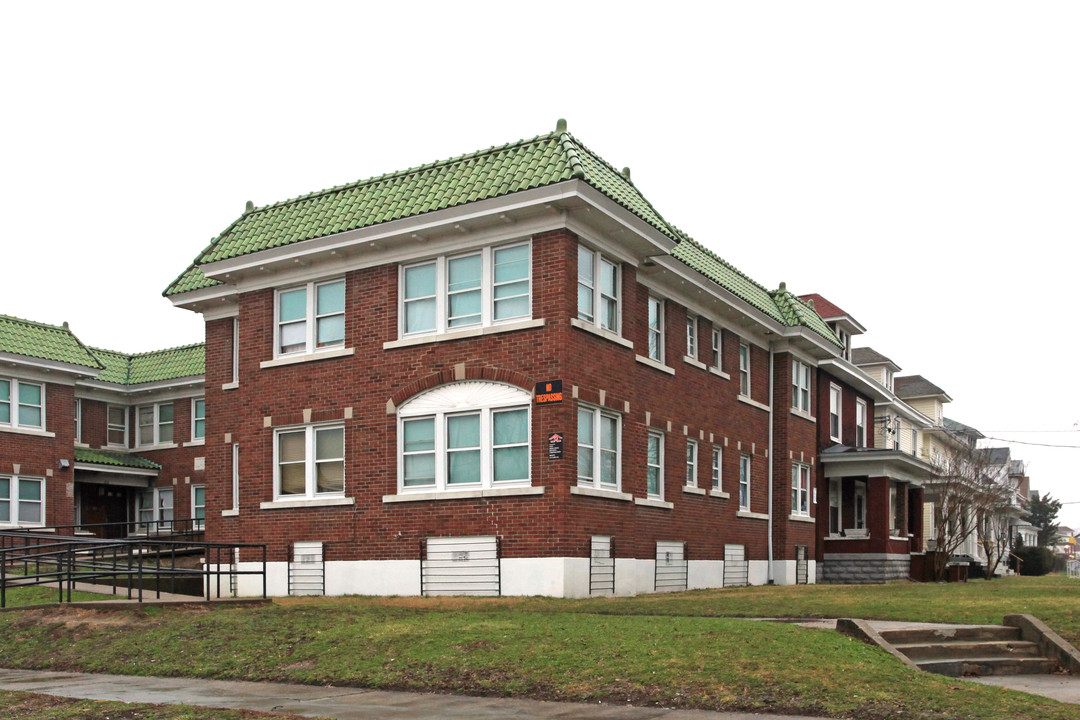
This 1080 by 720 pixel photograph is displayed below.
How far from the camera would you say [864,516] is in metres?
37.6

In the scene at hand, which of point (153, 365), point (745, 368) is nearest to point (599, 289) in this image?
point (745, 368)

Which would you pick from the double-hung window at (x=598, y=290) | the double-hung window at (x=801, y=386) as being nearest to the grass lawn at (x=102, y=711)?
the double-hung window at (x=598, y=290)

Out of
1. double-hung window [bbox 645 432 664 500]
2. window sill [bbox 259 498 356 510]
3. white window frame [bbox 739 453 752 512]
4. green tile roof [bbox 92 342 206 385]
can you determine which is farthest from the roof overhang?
green tile roof [bbox 92 342 206 385]

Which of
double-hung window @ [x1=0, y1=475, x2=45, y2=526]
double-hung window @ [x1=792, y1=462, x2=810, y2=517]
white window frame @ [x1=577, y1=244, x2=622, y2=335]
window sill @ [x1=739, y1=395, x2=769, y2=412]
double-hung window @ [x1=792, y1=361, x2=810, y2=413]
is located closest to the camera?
white window frame @ [x1=577, y1=244, x2=622, y2=335]

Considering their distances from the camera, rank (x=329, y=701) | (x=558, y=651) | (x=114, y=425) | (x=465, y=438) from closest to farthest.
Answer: (x=329, y=701) < (x=558, y=651) < (x=465, y=438) < (x=114, y=425)

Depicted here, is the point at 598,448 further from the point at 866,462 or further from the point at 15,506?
the point at 15,506

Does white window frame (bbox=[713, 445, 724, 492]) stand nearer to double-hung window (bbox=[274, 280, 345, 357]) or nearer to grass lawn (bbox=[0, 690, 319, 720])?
double-hung window (bbox=[274, 280, 345, 357])

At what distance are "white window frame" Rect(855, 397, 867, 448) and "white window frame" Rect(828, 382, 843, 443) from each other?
7.06 ft

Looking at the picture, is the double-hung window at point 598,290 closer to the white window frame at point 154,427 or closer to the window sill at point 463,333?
the window sill at point 463,333

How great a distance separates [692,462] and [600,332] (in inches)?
254

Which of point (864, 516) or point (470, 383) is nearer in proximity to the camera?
point (470, 383)

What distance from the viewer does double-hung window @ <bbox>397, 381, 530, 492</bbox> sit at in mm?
21219

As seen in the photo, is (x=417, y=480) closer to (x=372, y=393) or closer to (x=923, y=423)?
(x=372, y=393)

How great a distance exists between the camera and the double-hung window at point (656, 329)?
2511 cm
